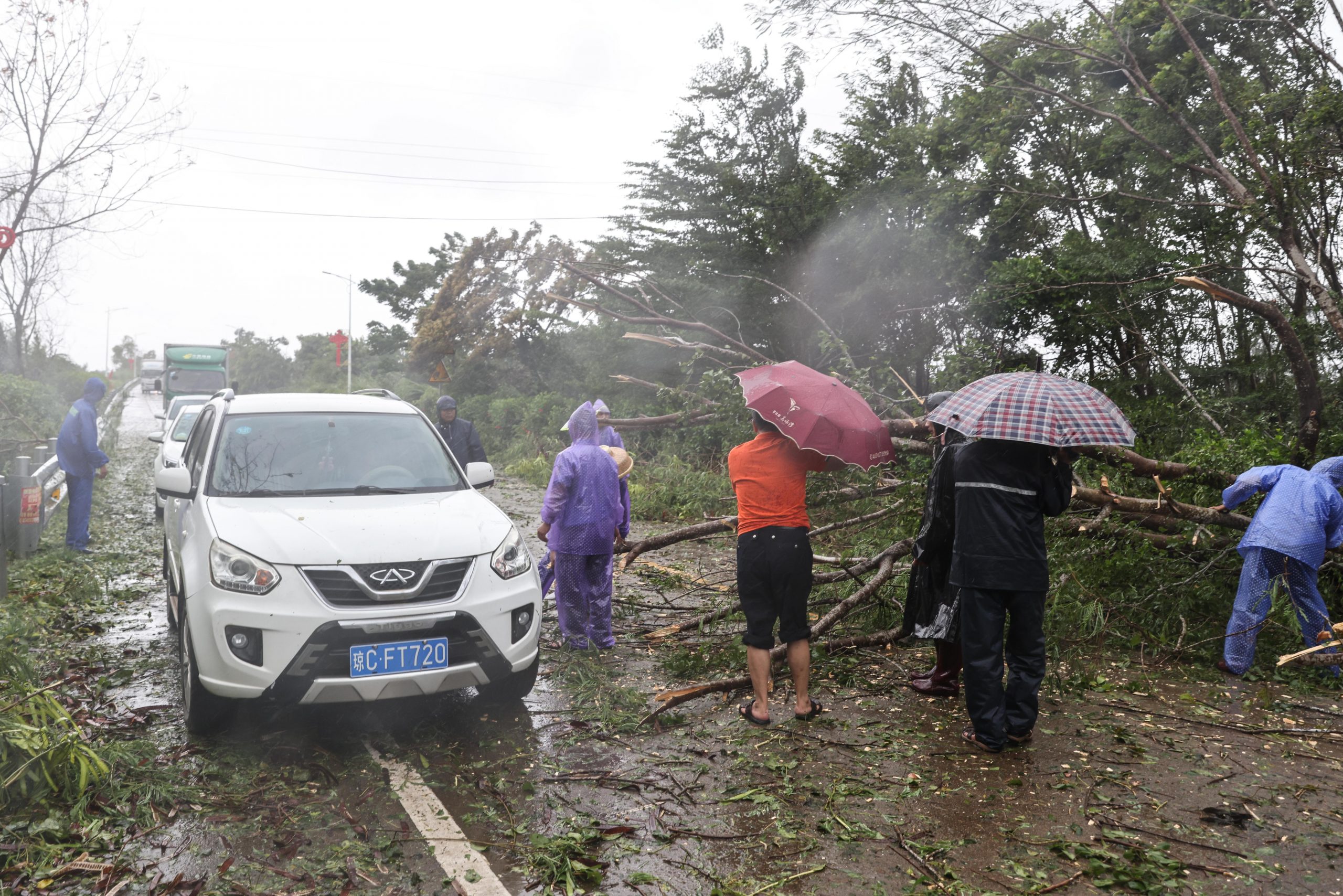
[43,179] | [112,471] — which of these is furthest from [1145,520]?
[112,471]

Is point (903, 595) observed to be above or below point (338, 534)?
below

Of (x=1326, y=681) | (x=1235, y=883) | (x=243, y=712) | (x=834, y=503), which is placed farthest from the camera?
(x=834, y=503)

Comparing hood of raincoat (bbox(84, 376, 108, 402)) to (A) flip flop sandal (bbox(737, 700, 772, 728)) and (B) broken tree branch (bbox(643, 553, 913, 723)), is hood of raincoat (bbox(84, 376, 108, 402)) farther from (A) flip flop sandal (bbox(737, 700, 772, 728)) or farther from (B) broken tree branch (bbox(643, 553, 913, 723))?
(A) flip flop sandal (bbox(737, 700, 772, 728))

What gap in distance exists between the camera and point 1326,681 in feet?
19.2

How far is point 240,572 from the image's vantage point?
4430mm

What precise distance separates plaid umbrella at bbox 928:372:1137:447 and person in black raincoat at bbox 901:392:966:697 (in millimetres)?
719

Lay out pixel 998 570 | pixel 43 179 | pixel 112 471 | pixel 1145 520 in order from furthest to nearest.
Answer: pixel 112 471, pixel 43 179, pixel 1145 520, pixel 998 570

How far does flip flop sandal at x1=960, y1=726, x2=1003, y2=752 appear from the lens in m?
4.60

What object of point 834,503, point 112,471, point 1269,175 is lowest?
point 112,471

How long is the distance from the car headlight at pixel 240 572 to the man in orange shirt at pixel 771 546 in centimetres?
238

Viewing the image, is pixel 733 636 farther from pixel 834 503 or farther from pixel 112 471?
pixel 112 471

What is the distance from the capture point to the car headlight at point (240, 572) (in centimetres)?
438

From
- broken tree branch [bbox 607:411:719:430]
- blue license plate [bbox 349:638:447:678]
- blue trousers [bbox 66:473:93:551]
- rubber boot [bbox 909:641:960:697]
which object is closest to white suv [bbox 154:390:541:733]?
blue license plate [bbox 349:638:447:678]

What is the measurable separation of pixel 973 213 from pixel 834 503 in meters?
10.5
